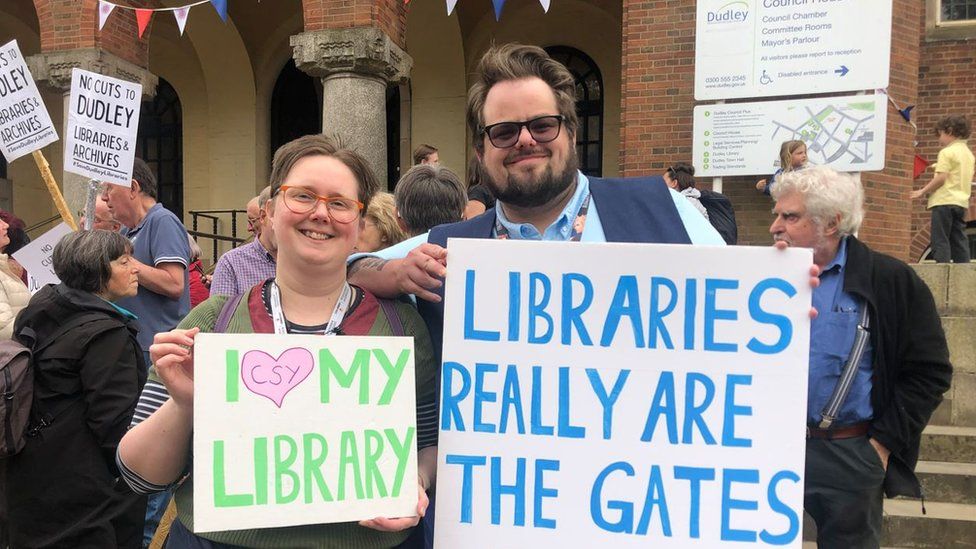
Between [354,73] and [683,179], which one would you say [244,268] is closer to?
[683,179]

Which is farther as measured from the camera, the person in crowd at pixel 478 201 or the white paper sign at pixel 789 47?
the white paper sign at pixel 789 47

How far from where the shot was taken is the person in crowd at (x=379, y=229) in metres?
3.25

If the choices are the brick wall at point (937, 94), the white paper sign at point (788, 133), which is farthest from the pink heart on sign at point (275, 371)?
the brick wall at point (937, 94)

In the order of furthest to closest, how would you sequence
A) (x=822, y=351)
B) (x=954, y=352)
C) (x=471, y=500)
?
(x=954, y=352)
(x=822, y=351)
(x=471, y=500)

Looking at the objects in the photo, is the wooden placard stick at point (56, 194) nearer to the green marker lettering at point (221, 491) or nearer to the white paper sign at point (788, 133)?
the green marker lettering at point (221, 491)

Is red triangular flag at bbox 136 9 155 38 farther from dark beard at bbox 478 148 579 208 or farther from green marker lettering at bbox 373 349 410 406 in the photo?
green marker lettering at bbox 373 349 410 406

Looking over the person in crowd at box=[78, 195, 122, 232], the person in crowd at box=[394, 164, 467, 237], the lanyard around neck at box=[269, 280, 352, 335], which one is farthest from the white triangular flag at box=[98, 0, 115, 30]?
the lanyard around neck at box=[269, 280, 352, 335]

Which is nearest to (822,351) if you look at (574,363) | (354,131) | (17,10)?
(574,363)

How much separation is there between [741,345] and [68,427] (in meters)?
2.52

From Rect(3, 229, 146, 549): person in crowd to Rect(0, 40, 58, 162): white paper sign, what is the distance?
2243 mm

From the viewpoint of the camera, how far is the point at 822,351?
2.54 metres

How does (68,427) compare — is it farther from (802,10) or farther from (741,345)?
(802,10)

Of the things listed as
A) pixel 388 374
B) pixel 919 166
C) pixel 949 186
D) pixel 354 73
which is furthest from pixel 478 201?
pixel 919 166

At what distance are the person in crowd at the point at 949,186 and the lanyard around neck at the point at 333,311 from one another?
21.6ft
